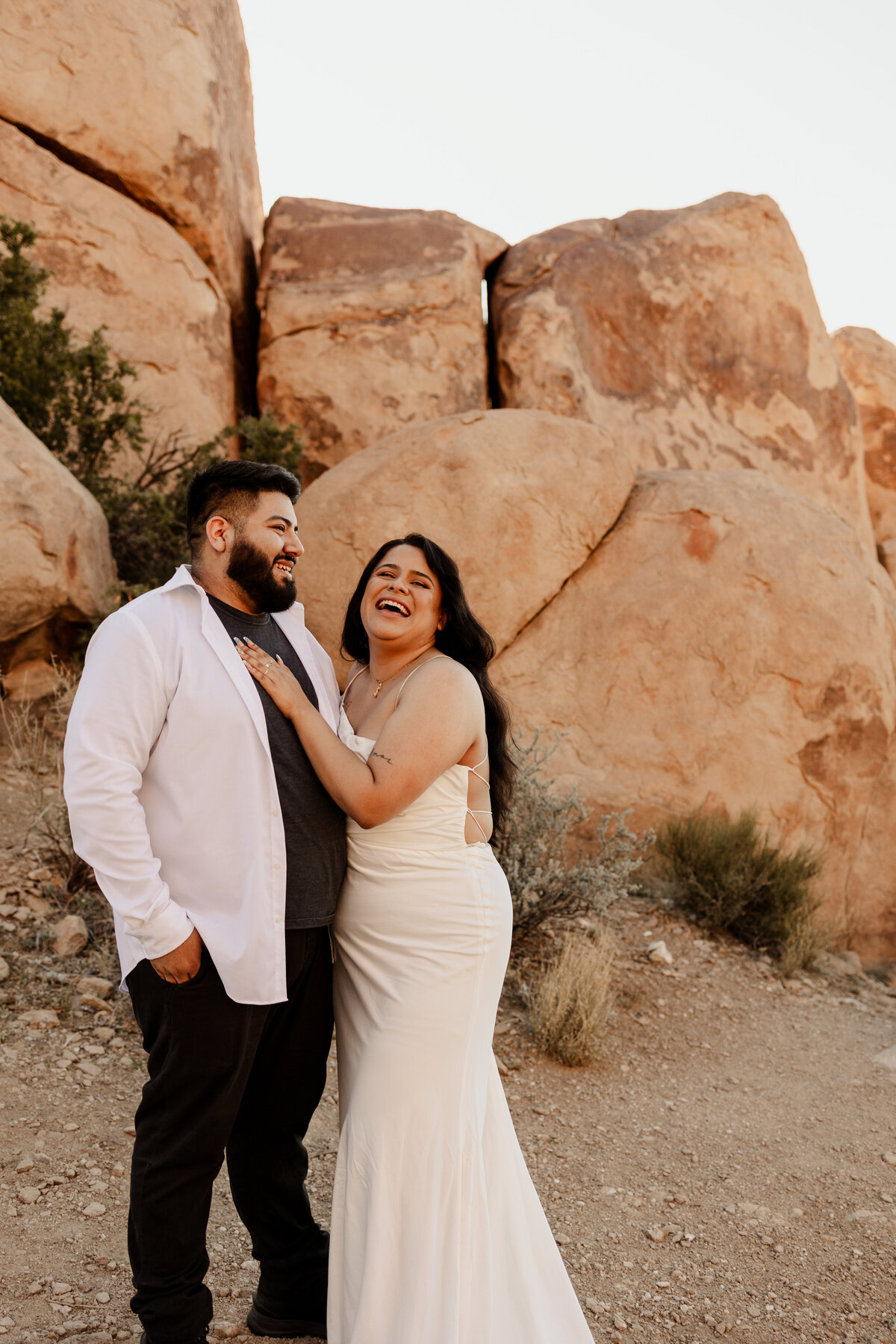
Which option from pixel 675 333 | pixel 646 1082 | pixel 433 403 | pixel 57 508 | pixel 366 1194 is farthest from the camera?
pixel 675 333

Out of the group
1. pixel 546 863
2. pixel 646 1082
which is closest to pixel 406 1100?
pixel 646 1082

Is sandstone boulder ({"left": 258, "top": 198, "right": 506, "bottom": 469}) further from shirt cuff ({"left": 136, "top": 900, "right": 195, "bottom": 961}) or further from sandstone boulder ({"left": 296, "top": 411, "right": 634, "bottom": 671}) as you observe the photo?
shirt cuff ({"left": 136, "top": 900, "right": 195, "bottom": 961})

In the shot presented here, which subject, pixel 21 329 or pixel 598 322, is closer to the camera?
pixel 21 329

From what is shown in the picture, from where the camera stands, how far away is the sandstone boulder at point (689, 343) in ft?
32.3

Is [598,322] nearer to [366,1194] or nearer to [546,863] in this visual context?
[546,863]

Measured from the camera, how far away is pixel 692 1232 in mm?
3441

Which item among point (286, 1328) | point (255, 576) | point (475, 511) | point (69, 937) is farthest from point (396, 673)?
point (475, 511)

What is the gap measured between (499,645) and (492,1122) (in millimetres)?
4729

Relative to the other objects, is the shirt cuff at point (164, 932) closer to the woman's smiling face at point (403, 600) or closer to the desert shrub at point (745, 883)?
the woman's smiling face at point (403, 600)

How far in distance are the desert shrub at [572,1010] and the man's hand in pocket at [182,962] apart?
2.74m

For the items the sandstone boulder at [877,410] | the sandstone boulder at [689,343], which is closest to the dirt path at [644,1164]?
the sandstone boulder at [689,343]

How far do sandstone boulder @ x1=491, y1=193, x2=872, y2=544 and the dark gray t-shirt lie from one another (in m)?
7.71

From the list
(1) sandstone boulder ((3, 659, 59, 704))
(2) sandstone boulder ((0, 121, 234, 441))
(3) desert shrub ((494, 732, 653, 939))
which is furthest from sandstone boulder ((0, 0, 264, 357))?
(3) desert shrub ((494, 732, 653, 939))

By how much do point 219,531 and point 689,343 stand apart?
29.1 ft
